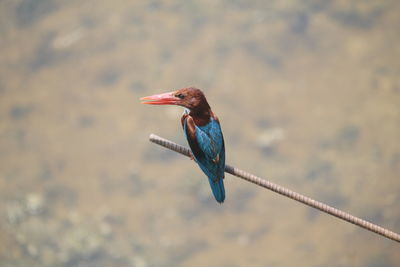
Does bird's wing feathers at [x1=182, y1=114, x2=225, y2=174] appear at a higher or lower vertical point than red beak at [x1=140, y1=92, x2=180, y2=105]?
lower

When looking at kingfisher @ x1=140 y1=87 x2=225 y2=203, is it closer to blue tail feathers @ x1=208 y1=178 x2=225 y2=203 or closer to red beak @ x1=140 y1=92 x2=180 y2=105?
blue tail feathers @ x1=208 y1=178 x2=225 y2=203

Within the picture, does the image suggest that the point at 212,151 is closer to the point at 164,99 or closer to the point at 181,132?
the point at 164,99

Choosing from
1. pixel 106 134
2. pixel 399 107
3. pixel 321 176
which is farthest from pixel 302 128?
pixel 106 134

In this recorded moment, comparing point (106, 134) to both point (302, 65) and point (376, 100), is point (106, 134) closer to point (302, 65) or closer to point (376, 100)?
point (302, 65)

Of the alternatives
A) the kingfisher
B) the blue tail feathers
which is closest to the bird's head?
the kingfisher

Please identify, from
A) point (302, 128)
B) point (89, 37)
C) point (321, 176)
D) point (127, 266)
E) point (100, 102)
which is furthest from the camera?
point (89, 37)

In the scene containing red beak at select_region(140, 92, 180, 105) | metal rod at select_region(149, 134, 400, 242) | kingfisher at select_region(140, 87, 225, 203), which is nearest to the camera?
metal rod at select_region(149, 134, 400, 242)
